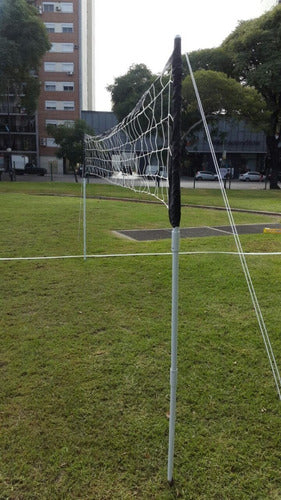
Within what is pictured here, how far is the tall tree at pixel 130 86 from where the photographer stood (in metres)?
39.0

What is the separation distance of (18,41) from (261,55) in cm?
1760

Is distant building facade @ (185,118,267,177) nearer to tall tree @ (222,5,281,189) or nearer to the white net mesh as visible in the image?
tall tree @ (222,5,281,189)

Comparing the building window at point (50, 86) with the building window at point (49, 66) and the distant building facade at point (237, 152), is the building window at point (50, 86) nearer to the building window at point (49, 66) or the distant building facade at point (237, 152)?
the building window at point (49, 66)

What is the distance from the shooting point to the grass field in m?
2.17

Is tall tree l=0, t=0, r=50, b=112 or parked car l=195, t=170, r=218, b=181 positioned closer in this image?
tall tree l=0, t=0, r=50, b=112

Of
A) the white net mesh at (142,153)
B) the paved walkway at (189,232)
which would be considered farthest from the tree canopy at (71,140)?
the paved walkway at (189,232)

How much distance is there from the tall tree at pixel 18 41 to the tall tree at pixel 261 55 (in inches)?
A: 556

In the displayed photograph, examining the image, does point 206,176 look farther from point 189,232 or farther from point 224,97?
point 189,232

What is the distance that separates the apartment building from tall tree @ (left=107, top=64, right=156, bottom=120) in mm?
11212

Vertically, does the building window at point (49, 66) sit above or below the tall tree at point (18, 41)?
above

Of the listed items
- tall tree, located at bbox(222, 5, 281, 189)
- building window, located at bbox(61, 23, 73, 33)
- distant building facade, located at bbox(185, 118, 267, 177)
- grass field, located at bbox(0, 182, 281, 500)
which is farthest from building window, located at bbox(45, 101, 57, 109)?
grass field, located at bbox(0, 182, 281, 500)

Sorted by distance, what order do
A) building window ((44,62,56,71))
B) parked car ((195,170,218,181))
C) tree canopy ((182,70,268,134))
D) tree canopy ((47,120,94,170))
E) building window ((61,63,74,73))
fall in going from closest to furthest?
tree canopy ((182,70,268,134)) → tree canopy ((47,120,94,170)) → building window ((44,62,56,71)) → building window ((61,63,74,73)) → parked car ((195,170,218,181))

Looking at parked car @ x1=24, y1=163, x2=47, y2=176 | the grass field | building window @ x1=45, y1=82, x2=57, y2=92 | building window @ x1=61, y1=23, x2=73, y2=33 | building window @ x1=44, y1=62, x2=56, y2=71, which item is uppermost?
building window @ x1=61, y1=23, x2=73, y2=33

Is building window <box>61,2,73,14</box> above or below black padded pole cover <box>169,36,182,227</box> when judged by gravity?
above
